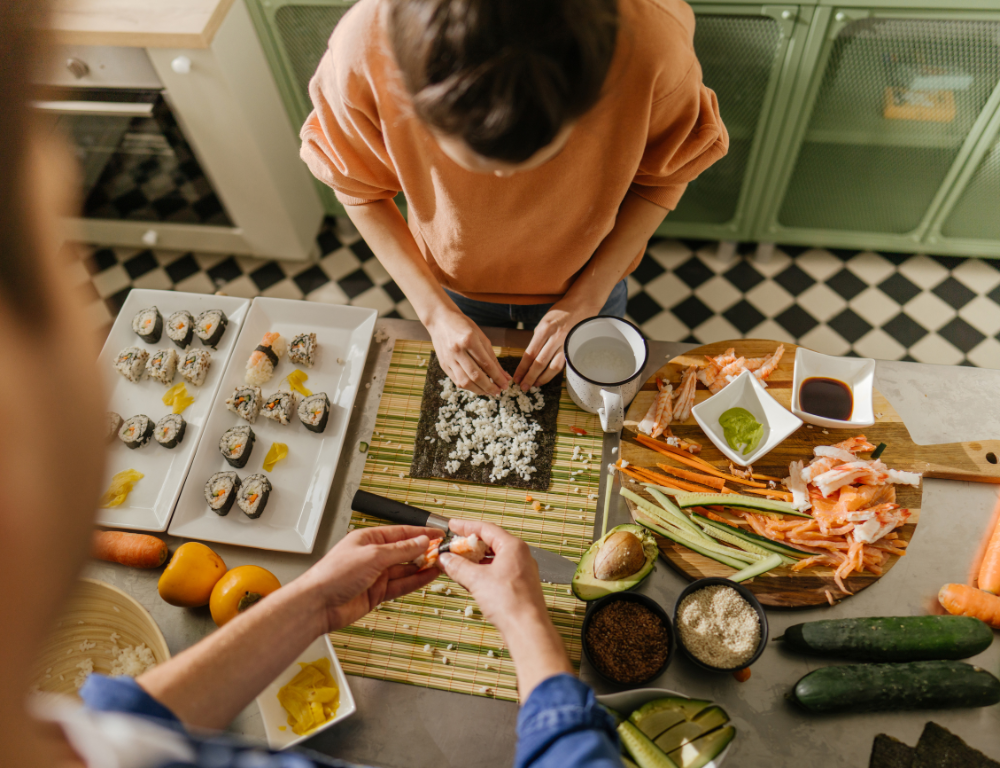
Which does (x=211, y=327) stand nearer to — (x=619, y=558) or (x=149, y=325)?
(x=149, y=325)

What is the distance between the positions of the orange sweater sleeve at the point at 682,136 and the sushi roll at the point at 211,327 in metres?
1.11

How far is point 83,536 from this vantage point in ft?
0.98

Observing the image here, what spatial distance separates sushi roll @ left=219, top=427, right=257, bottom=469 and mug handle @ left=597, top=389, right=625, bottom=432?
82 cm

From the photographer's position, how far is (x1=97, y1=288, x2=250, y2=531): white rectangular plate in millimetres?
1315

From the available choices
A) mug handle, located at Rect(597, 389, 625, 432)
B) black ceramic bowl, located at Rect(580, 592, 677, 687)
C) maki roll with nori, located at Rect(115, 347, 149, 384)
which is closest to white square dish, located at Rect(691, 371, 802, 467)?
mug handle, located at Rect(597, 389, 625, 432)

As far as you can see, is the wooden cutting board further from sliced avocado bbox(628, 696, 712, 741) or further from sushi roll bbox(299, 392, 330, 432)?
sushi roll bbox(299, 392, 330, 432)

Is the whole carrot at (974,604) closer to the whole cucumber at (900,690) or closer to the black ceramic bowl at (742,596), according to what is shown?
the whole cucumber at (900,690)

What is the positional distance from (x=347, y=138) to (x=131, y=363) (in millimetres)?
862

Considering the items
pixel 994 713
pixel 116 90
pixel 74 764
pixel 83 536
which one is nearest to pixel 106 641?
pixel 74 764

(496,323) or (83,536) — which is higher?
(83,536)

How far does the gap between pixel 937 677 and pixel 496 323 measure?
48.8 inches

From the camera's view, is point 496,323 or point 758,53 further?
point 758,53

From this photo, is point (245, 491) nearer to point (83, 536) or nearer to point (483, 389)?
point (483, 389)

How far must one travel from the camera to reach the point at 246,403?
55.0 inches
